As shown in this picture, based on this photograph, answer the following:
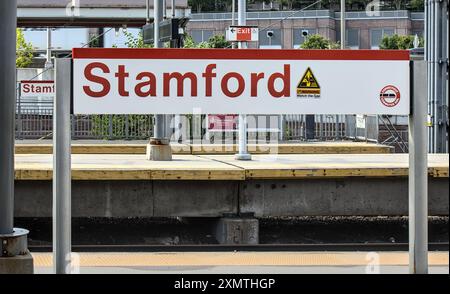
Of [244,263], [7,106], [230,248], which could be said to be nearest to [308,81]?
[7,106]

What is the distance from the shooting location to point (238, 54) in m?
5.15

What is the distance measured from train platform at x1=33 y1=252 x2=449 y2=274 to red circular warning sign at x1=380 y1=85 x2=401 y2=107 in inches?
81.4

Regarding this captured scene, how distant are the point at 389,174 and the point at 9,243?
644 centimetres

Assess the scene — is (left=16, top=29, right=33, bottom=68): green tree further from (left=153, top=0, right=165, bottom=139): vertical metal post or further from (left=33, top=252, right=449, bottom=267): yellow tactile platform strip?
(left=33, top=252, right=449, bottom=267): yellow tactile platform strip

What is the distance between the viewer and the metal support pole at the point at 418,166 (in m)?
5.19

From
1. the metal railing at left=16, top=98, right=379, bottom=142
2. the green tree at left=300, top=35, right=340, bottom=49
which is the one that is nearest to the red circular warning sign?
the metal railing at left=16, top=98, right=379, bottom=142

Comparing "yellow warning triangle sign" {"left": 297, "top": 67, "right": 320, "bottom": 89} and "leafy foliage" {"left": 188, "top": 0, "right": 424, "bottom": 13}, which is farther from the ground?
"leafy foliage" {"left": 188, "top": 0, "right": 424, "bottom": 13}

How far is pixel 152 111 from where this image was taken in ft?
16.9

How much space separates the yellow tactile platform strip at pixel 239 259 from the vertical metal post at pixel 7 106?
1974 millimetres

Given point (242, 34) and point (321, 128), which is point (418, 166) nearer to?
point (242, 34)

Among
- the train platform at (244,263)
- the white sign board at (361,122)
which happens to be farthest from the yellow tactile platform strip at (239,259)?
the white sign board at (361,122)

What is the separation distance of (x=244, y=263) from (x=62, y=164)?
9.05 ft

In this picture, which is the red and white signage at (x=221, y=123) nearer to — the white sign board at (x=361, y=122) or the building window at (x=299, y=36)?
the white sign board at (x=361, y=122)

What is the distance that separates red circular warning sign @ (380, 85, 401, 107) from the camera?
518 cm
